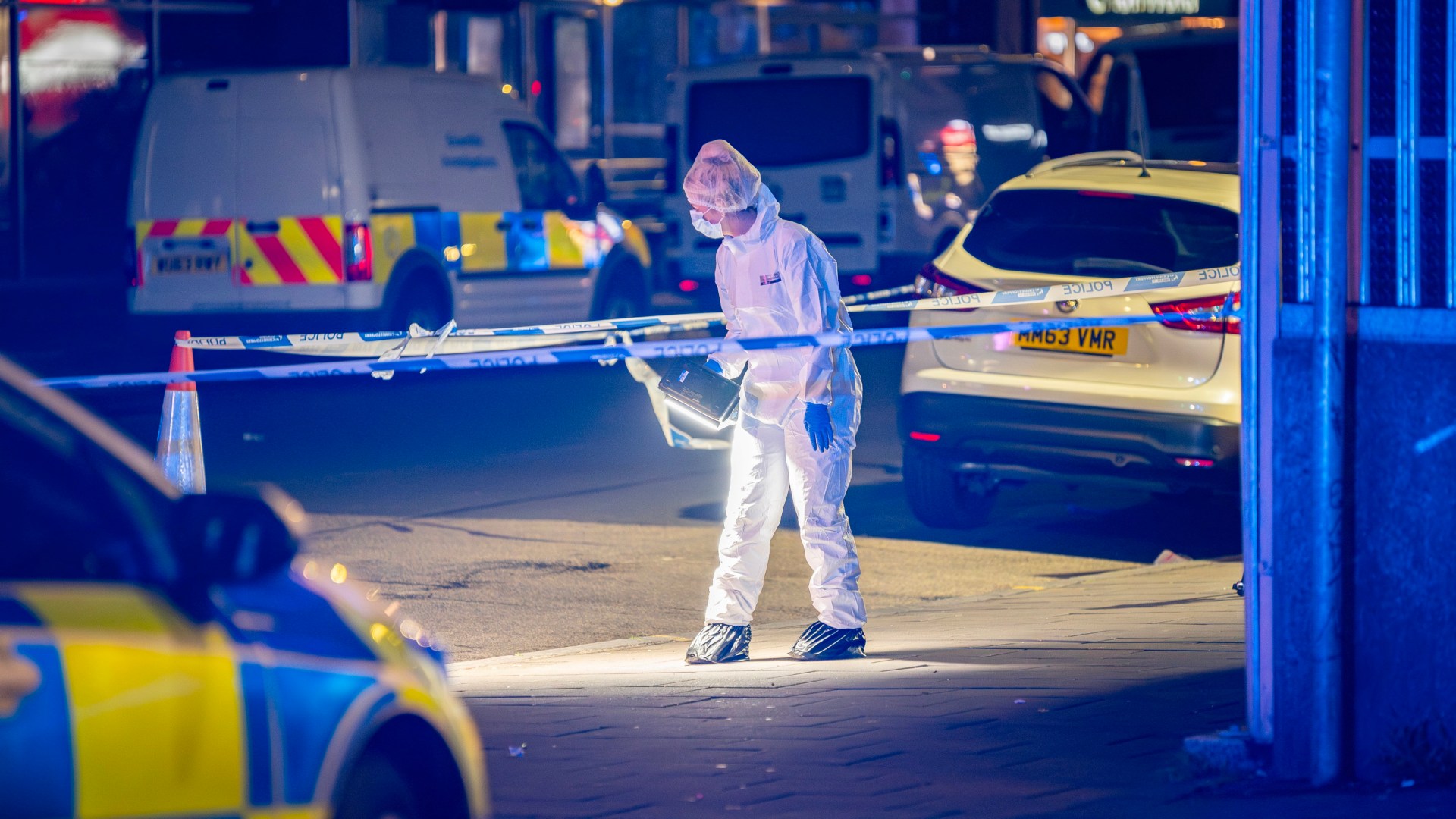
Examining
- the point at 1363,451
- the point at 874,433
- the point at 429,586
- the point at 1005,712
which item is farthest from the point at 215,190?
the point at 1363,451

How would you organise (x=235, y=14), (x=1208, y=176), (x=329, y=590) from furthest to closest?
(x=235, y=14)
(x=1208, y=176)
(x=329, y=590)

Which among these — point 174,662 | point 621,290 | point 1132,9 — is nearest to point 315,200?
point 621,290

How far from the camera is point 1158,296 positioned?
25.0 feet

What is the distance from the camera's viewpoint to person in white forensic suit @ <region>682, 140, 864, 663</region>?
603 cm

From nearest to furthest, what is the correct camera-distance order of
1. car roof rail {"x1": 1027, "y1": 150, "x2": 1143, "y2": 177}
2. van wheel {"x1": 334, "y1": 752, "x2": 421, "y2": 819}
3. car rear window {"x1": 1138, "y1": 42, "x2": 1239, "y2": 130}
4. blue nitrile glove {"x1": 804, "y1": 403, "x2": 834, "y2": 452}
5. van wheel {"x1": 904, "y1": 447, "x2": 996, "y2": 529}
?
1. van wheel {"x1": 334, "y1": 752, "x2": 421, "y2": 819}
2. blue nitrile glove {"x1": 804, "y1": 403, "x2": 834, "y2": 452}
3. car roof rail {"x1": 1027, "y1": 150, "x2": 1143, "y2": 177}
4. van wheel {"x1": 904, "y1": 447, "x2": 996, "y2": 529}
5. car rear window {"x1": 1138, "y1": 42, "x2": 1239, "y2": 130}

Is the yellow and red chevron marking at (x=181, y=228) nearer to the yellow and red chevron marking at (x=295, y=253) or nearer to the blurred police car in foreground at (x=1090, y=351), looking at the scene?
the yellow and red chevron marking at (x=295, y=253)

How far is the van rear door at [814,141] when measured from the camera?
668 inches

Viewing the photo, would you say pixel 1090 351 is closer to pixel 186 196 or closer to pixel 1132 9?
pixel 186 196

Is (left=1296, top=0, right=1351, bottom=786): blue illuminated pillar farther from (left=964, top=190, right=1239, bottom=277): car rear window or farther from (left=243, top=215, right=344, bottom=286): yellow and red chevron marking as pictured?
(left=243, top=215, right=344, bottom=286): yellow and red chevron marking

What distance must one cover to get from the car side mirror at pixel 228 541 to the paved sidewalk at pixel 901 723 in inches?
60.5

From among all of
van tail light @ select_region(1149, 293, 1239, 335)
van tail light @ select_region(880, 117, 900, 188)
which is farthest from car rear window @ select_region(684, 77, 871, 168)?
van tail light @ select_region(1149, 293, 1239, 335)

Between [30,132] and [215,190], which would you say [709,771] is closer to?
[215,190]

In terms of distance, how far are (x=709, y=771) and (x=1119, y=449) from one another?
370cm

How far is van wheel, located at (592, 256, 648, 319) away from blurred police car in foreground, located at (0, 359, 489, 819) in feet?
42.0
